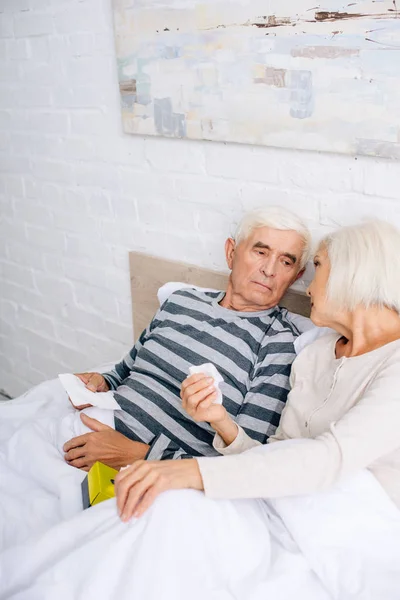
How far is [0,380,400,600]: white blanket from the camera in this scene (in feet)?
3.94

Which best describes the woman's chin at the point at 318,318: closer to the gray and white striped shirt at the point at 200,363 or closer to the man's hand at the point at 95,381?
the gray and white striped shirt at the point at 200,363

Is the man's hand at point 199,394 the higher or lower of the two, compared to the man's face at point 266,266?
lower

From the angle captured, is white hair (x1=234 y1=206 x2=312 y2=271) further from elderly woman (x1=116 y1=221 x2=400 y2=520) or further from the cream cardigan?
the cream cardigan

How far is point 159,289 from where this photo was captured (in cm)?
218

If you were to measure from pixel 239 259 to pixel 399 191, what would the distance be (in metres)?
0.47

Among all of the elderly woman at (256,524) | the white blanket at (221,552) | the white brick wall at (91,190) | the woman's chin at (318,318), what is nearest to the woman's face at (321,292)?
the woman's chin at (318,318)

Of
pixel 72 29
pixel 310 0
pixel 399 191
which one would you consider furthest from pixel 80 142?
pixel 399 191

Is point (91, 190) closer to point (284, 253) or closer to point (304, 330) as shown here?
point (284, 253)

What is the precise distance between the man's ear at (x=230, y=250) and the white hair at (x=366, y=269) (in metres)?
0.45

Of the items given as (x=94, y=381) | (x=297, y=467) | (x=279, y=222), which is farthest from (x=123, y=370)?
(x=297, y=467)

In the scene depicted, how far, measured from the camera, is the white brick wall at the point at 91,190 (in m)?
1.83

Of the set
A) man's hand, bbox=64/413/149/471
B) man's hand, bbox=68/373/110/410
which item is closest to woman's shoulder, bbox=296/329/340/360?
man's hand, bbox=64/413/149/471

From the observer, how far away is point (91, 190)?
2.42m

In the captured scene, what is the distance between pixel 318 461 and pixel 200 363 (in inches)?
23.5
